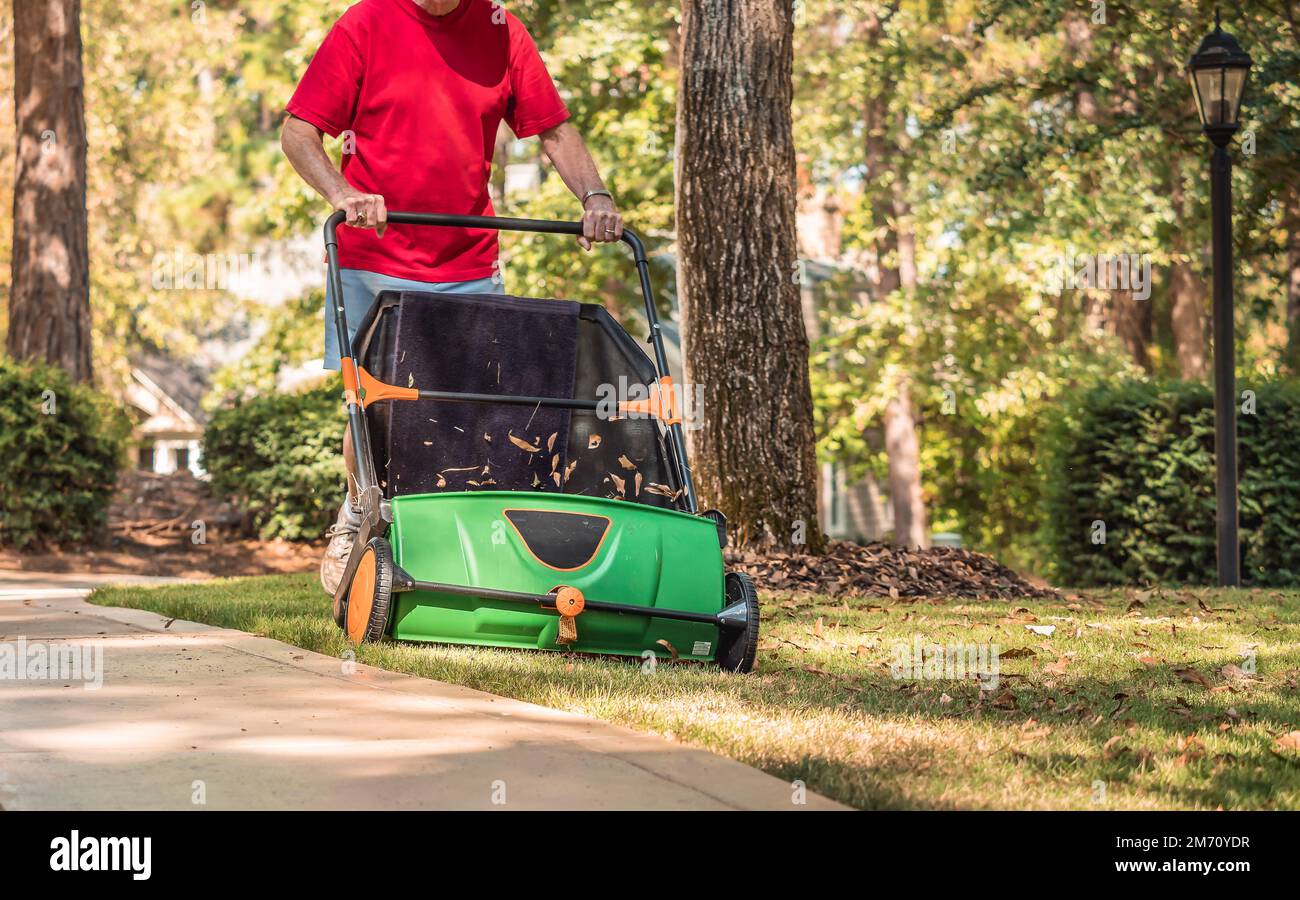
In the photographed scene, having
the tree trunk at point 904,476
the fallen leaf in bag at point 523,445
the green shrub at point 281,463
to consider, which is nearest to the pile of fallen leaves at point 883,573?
the fallen leaf in bag at point 523,445

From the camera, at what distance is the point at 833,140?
21.8m

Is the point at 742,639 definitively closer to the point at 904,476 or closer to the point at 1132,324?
the point at 904,476

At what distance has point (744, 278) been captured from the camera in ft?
29.9

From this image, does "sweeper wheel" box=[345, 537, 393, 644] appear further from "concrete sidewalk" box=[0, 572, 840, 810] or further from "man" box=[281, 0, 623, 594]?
"man" box=[281, 0, 623, 594]

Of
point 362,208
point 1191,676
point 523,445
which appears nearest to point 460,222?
point 362,208

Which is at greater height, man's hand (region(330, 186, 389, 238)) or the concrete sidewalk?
man's hand (region(330, 186, 389, 238))

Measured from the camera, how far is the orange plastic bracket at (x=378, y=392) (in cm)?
561

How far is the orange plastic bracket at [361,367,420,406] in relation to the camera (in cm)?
561

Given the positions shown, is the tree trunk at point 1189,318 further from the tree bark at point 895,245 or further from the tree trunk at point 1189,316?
the tree bark at point 895,245

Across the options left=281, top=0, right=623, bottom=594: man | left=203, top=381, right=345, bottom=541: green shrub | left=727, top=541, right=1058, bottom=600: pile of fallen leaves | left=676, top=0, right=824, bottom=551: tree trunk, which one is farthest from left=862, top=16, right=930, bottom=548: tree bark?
left=281, top=0, right=623, bottom=594: man

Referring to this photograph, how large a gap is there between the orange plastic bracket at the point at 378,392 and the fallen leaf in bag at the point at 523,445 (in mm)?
493

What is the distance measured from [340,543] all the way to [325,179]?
1.35 metres

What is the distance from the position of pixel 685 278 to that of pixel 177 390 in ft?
105

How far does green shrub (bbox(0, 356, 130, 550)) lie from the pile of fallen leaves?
573cm
